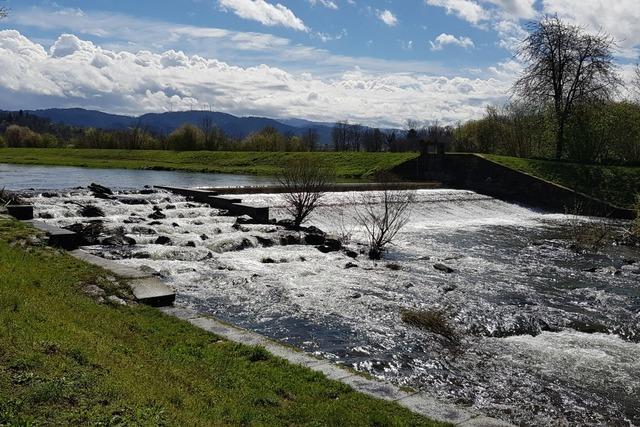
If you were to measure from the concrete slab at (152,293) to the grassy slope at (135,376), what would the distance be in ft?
3.06

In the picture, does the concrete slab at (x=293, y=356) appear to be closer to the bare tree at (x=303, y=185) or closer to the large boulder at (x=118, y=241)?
the large boulder at (x=118, y=241)

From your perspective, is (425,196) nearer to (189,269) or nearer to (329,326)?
(189,269)

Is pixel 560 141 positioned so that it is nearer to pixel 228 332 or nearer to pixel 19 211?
pixel 19 211

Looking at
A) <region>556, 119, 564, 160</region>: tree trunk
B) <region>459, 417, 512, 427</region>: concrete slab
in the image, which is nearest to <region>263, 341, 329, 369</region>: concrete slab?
<region>459, 417, 512, 427</region>: concrete slab

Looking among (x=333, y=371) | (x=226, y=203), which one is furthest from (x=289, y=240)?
(x=333, y=371)

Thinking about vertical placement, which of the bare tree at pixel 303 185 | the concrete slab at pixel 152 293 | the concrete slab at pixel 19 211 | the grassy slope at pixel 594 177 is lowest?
the concrete slab at pixel 152 293

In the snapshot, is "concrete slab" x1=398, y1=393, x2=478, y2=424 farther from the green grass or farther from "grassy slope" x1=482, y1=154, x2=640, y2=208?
the green grass

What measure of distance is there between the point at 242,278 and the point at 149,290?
145 inches

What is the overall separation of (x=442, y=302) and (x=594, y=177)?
28.2 metres

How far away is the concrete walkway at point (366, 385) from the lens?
6.19 meters

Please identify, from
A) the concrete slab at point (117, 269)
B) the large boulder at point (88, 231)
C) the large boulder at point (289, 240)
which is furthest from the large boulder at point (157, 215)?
the concrete slab at point (117, 269)

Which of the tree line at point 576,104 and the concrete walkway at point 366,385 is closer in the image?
the concrete walkway at point 366,385

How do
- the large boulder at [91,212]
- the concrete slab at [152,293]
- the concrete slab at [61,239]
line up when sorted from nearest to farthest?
the concrete slab at [152,293], the concrete slab at [61,239], the large boulder at [91,212]

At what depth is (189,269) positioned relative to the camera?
46.8 ft
